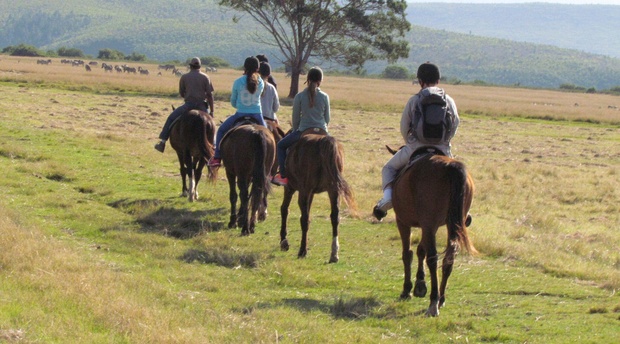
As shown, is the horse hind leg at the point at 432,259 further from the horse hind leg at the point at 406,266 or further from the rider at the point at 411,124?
the rider at the point at 411,124

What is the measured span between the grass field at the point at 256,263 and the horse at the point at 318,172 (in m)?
0.59

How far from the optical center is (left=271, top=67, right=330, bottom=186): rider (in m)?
11.1

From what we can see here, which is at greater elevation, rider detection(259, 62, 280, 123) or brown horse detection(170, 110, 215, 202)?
rider detection(259, 62, 280, 123)

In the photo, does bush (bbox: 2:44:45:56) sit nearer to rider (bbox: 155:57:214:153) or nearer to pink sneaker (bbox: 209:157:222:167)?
rider (bbox: 155:57:214:153)

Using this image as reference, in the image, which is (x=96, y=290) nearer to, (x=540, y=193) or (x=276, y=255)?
(x=276, y=255)

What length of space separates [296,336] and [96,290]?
1.90 m

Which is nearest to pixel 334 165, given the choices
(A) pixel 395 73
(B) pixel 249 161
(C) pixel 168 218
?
(B) pixel 249 161

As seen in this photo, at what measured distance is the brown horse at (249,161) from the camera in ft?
38.9

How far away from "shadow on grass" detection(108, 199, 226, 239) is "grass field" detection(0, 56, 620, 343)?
1.9 inches

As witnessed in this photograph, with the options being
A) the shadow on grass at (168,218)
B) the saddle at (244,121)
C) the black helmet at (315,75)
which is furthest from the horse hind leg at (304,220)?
the saddle at (244,121)

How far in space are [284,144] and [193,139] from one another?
12.5 feet

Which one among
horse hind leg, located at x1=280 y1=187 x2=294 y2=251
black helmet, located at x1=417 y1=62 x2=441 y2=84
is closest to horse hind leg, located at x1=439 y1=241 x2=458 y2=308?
black helmet, located at x1=417 y1=62 x2=441 y2=84

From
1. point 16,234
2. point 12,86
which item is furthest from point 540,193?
point 12,86

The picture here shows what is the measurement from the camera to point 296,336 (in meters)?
7.01
